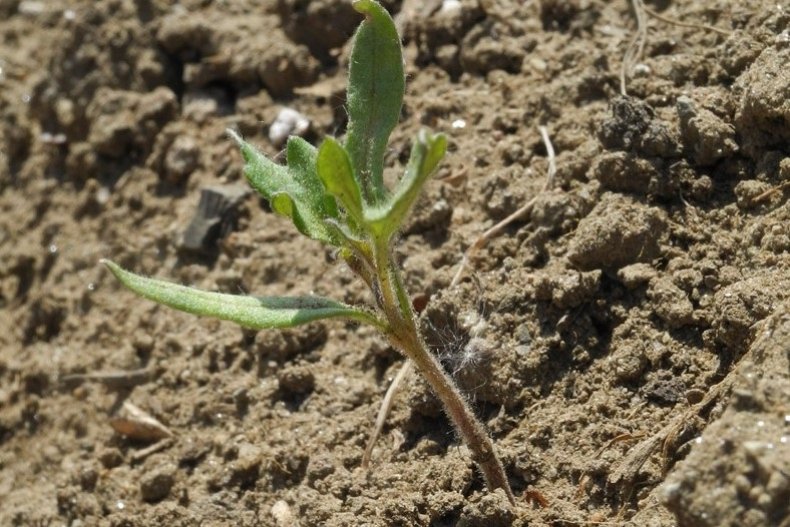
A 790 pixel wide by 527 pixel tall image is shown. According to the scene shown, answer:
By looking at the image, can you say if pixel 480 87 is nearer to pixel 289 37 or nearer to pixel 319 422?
pixel 289 37

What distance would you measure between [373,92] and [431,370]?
2.31 feet

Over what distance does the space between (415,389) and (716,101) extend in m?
1.19

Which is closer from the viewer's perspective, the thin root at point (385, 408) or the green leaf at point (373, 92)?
the green leaf at point (373, 92)

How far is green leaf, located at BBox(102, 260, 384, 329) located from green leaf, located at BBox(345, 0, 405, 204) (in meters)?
0.32

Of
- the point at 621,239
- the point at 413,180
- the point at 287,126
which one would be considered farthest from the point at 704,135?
the point at 287,126

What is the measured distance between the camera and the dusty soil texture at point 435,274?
2.49 m

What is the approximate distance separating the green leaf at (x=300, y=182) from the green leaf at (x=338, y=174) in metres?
0.19

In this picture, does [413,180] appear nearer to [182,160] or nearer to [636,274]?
[636,274]

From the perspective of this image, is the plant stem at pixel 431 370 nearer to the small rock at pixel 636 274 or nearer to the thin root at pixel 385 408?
the thin root at pixel 385 408

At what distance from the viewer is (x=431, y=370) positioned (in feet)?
7.93

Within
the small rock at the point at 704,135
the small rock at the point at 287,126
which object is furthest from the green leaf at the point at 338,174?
the small rock at the point at 287,126

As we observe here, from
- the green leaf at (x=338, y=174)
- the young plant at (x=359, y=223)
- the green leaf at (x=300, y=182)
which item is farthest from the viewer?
the green leaf at (x=300, y=182)

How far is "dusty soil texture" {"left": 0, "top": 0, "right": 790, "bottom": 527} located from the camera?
249 cm

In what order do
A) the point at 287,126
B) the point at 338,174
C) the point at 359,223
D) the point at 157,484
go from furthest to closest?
the point at 287,126 → the point at 157,484 → the point at 359,223 → the point at 338,174
